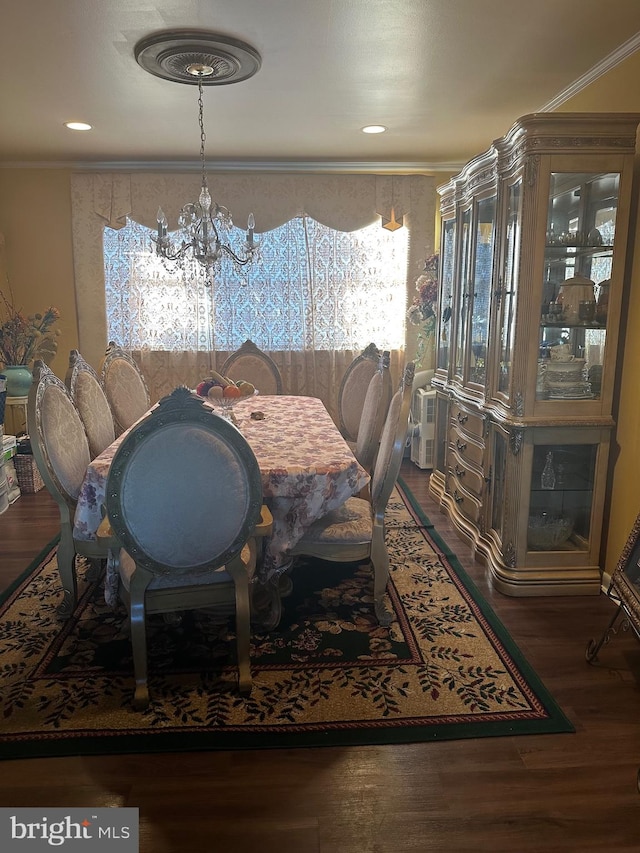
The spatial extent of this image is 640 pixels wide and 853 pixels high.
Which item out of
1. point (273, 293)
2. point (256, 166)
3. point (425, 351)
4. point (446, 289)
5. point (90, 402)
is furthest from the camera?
point (425, 351)

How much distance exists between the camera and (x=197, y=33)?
2574 mm

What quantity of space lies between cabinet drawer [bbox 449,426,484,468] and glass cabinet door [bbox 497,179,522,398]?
437 millimetres

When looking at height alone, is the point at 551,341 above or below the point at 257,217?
below

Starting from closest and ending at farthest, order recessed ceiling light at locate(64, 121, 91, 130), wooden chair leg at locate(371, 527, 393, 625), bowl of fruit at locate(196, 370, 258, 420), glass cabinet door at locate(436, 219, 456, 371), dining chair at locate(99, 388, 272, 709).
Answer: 1. dining chair at locate(99, 388, 272, 709)
2. wooden chair leg at locate(371, 527, 393, 625)
3. bowl of fruit at locate(196, 370, 258, 420)
4. recessed ceiling light at locate(64, 121, 91, 130)
5. glass cabinet door at locate(436, 219, 456, 371)

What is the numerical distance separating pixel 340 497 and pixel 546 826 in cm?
125

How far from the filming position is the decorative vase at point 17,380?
4652 mm

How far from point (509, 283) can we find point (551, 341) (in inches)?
14.1

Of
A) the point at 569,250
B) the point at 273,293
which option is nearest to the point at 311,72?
the point at 569,250

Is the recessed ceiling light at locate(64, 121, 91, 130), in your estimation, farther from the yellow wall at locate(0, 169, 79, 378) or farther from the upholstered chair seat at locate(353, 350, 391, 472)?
the upholstered chair seat at locate(353, 350, 391, 472)

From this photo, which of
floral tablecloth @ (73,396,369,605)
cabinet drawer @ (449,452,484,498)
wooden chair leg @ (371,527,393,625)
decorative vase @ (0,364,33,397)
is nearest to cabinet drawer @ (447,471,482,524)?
cabinet drawer @ (449,452,484,498)

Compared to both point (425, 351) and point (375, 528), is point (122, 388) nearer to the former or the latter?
point (375, 528)

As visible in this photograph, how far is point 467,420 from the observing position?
12.0ft

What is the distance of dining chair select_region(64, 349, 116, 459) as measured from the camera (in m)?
3.01

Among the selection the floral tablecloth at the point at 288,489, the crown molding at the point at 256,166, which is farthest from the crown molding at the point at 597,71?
the floral tablecloth at the point at 288,489
